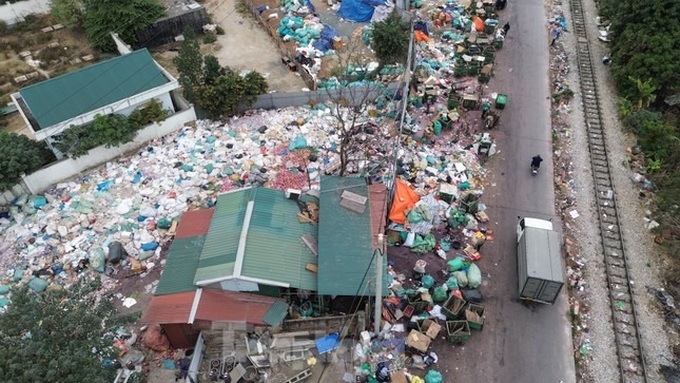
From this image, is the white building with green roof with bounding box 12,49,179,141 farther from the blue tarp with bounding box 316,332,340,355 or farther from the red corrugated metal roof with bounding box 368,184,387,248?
the blue tarp with bounding box 316,332,340,355

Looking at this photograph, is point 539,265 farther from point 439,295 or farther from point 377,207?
point 377,207

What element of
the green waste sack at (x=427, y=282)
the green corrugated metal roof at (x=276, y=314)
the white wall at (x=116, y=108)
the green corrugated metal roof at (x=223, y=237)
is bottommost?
the green waste sack at (x=427, y=282)

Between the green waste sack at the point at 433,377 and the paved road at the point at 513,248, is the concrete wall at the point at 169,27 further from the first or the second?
the green waste sack at the point at 433,377

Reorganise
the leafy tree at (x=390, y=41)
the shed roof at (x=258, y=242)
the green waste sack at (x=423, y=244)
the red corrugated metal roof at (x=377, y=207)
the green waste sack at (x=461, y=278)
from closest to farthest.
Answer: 1. the shed roof at (x=258, y=242)
2. the red corrugated metal roof at (x=377, y=207)
3. the green waste sack at (x=461, y=278)
4. the green waste sack at (x=423, y=244)
5. the leafy tree at (x=390, y=41)

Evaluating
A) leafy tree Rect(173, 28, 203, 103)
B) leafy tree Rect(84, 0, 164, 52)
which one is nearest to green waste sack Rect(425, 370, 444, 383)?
leafy tree Rect(173, 28, 203, 103)

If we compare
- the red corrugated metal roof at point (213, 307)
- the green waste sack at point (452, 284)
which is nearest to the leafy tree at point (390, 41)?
the green waste sack at point (452, 284)

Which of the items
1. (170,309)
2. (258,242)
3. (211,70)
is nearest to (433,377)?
(258,242)
